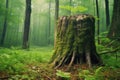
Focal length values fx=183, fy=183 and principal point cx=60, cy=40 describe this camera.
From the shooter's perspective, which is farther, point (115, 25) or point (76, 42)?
point (115, 25)

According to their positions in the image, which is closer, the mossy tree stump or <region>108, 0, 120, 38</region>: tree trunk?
the mossy tree stump

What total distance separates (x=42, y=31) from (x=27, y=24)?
44037 mm

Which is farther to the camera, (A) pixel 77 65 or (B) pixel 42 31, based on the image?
(B) pixel 42 31

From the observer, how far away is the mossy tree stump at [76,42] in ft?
18.5

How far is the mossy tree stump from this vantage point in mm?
5645

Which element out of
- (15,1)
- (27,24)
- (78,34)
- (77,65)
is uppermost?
(15,1)

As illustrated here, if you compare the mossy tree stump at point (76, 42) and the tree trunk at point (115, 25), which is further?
the tree trunk at point (115, 25)

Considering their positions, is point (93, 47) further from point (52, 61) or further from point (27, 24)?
point (27, 24)

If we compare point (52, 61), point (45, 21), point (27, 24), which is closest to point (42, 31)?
point (45, 21)

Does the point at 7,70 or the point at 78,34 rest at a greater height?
the point at 78,34

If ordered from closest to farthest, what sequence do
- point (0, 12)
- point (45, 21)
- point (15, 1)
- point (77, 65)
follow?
point (77, 65) → point (0, 12) → point (15, 1) → point (45, 21)

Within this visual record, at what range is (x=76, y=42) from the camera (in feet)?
18.6

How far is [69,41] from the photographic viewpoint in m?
5.73

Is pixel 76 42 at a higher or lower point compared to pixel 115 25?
lower
